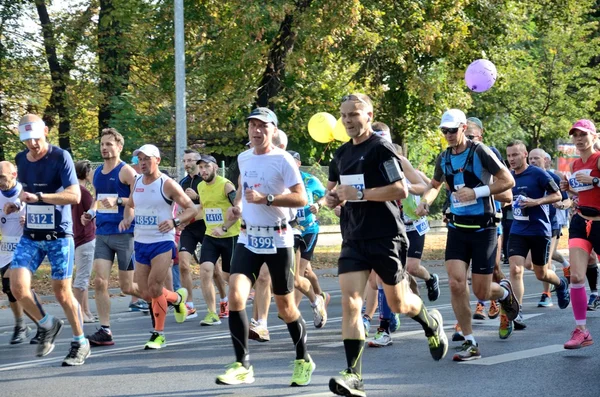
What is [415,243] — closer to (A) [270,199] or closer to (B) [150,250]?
(B) [150,250]

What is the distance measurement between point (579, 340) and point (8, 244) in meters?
5.85

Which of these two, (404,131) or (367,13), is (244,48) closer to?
(367,13)

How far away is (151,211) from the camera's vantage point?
32.2ft

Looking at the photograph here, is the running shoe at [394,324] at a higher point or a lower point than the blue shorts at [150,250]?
lower

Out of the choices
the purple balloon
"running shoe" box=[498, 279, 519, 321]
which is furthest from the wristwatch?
the purple balloon

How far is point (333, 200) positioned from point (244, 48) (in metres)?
→ 15.3

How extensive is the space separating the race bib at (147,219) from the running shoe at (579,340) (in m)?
3.96

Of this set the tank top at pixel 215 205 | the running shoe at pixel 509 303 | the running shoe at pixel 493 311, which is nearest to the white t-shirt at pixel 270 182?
the running shoe at pixel 509 303

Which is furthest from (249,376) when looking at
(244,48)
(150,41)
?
(150,41)

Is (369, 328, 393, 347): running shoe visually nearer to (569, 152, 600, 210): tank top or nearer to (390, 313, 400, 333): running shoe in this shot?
(390, 313, 400, 333): running shoe

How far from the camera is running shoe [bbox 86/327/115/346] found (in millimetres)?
10180

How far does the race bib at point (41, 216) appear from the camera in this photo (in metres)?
8.84

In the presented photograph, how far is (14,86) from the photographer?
26.7 meters

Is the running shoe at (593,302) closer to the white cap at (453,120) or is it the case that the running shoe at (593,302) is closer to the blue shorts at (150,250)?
the white cap at (453,120)
